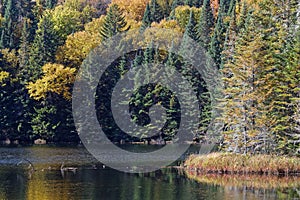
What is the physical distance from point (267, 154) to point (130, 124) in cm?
3836

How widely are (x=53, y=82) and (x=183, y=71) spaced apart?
15.9m

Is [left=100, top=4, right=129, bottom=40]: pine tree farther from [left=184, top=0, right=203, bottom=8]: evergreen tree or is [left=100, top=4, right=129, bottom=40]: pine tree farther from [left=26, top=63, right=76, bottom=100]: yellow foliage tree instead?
[left=184, top=0, right=203, bottom=8]: evergreen tree

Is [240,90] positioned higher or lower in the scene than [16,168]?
higher

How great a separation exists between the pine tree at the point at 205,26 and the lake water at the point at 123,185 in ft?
140

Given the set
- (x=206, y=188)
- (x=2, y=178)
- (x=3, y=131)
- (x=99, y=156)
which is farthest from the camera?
(x=3, y=131)

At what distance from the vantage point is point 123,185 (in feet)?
139

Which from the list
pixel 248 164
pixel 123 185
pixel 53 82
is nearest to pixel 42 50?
pixel 53 82

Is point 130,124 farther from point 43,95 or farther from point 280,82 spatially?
point 280,82

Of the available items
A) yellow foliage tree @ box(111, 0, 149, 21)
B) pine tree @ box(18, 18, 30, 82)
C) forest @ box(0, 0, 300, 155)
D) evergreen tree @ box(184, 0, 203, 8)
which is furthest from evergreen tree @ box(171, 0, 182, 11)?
pine tree @ box(18, 18, 30, 82)

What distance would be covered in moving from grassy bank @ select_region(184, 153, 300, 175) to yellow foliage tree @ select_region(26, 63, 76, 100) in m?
39.6

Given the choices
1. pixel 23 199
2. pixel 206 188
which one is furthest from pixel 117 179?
pixel 23 199

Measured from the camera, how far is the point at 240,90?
50.7 m

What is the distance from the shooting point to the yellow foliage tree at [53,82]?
85250 millimetres

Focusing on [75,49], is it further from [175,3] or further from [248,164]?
[248,164]
